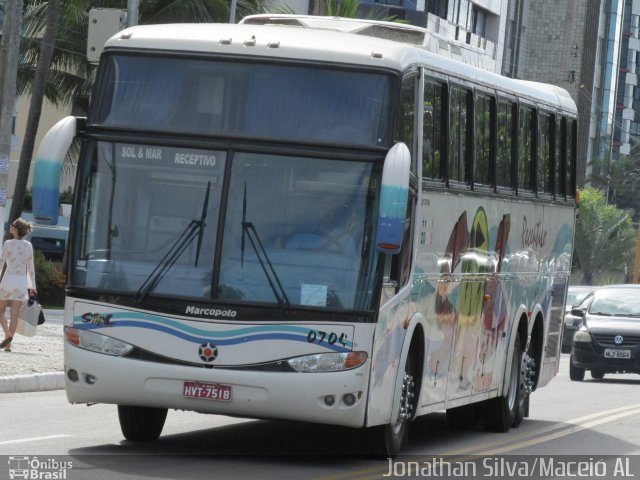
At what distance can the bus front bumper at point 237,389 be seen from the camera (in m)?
11.1

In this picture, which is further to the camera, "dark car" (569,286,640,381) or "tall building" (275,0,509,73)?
"tall building" (275,0,509,73)

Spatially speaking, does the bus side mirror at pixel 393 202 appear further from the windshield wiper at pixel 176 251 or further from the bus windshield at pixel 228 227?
the windshield wiper at pixel 176 251

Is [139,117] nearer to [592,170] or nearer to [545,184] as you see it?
[545,184]

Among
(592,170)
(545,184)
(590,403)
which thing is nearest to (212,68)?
(545,184)

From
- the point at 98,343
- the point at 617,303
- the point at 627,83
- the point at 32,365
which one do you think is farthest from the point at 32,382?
the point at 627,83

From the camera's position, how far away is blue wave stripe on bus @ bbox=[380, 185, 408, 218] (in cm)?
1076

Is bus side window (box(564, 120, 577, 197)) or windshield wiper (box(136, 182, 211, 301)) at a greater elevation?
bus side window (box(564, 120, 577, 197))

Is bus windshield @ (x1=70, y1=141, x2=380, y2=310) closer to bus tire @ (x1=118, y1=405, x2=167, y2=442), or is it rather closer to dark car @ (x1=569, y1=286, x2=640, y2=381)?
bus tire @ (x1=118, y1=405, x2=167, y2=442)

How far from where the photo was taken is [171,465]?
1121cm

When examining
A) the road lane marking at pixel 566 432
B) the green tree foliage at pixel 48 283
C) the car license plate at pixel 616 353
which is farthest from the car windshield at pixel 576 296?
the road lane marking at pixel 566 432

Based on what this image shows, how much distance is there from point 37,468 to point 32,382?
24.2ft

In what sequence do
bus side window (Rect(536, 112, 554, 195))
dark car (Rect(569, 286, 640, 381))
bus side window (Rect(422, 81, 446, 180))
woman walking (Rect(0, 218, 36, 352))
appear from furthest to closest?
1. dark car (Rect(569, 286, 640, 381))
2. woman walking (Rect(0, 218, 36, 352))
3. bus side window (Rect(536, 112, 554, 195))
4. bus side window (Rect(422, 81, 446, 180))

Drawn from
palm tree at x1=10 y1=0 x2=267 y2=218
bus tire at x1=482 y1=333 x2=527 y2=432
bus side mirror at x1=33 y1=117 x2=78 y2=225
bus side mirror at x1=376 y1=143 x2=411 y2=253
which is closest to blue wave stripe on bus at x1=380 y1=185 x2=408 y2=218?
bus side mirror at x1=376 y1=143 x2=411 y2=253

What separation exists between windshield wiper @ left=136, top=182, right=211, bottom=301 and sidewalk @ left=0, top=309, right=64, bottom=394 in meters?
6.28
